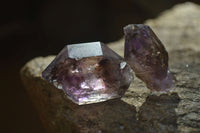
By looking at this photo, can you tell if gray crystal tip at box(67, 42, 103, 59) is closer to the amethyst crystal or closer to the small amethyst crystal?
the amethyst crystal

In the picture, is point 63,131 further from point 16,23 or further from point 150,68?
point 16,23

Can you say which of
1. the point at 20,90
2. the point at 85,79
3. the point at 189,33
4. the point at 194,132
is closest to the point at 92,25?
the point at 20,90

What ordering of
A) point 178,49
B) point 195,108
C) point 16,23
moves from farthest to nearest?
point 16,23
point 178,49
point 195,108

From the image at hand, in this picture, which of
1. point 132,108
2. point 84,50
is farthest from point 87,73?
point 132,108

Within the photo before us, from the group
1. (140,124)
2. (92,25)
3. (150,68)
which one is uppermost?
(150,68)

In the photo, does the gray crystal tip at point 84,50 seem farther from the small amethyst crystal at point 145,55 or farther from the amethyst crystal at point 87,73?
the small amethyst crystal at point 145,55

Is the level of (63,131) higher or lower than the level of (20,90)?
higher

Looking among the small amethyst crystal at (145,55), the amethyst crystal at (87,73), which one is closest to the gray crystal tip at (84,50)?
the amethyst crystal at (87,73)

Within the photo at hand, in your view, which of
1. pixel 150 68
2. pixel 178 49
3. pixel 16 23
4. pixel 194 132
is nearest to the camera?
pixel 194 132
